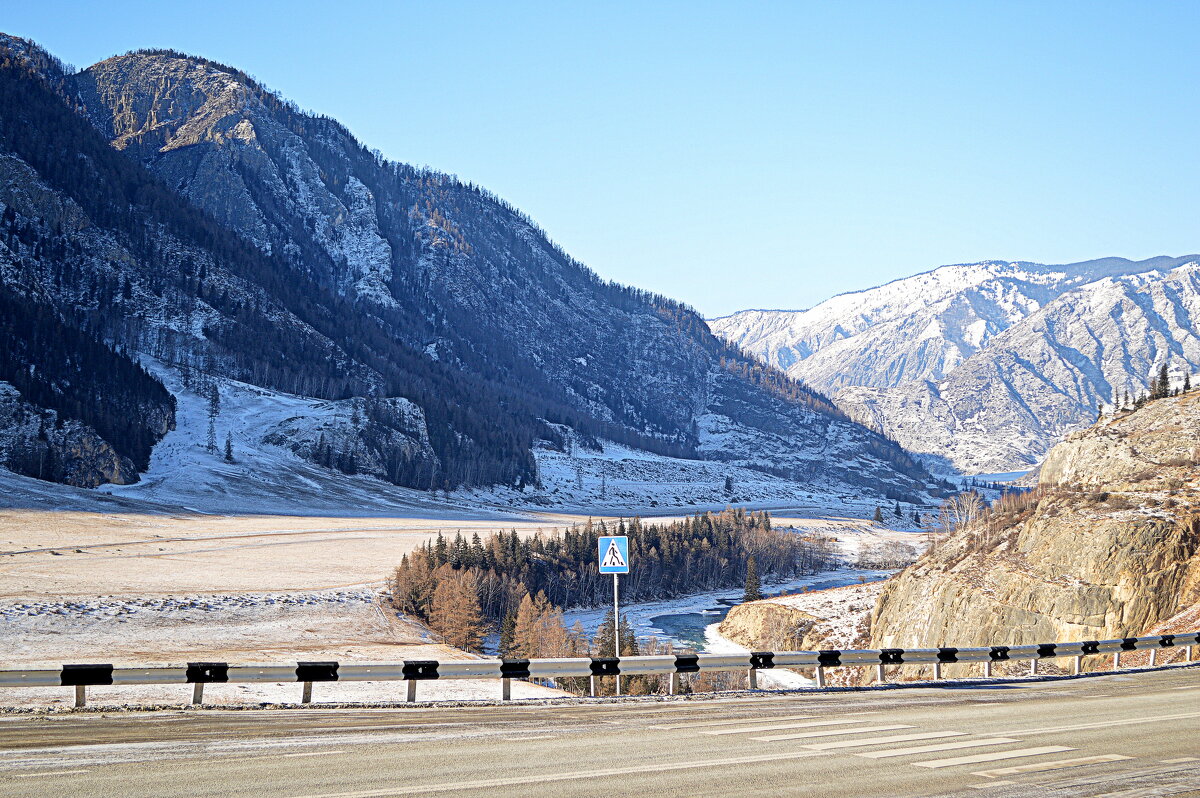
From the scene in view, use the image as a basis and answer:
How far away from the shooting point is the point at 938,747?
1759cm

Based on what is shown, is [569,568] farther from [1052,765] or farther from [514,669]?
[1052,765]

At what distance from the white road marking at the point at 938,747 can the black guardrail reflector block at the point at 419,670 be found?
43.1ft

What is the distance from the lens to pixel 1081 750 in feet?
56.6

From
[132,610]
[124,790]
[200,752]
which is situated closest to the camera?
[124,790]

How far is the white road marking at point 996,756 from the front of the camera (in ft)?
52.8

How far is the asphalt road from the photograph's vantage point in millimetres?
14367

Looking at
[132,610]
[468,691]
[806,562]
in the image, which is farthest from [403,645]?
[806,562]

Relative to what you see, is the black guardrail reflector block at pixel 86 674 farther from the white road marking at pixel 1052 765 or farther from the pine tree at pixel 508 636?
the pine tree at pixel 508 636

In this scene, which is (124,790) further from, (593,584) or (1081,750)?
(593,584)

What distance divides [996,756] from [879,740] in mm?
2358

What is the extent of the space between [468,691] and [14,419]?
546 feet

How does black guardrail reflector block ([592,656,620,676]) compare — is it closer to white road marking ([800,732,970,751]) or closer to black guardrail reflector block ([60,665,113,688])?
white road marking ([800,732,970,751])

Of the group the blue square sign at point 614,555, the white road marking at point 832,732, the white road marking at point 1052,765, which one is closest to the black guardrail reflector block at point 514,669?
the blue square sign at point 614,555

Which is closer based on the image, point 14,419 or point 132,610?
point 132,610
